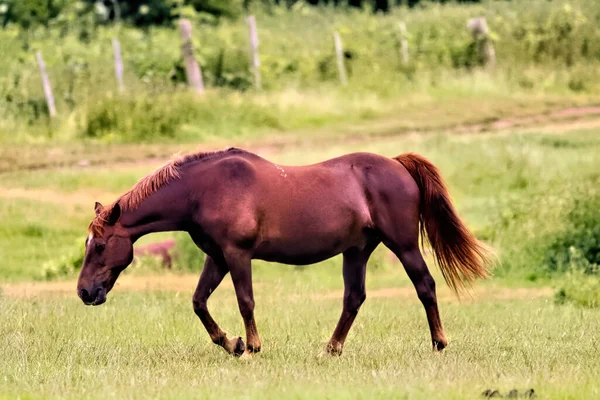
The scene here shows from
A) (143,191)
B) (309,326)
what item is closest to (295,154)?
(309,326)

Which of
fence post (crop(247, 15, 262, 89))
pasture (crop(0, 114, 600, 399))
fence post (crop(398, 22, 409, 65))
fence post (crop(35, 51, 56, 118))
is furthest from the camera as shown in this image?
fence post (crop(398, 22, 409, 65))

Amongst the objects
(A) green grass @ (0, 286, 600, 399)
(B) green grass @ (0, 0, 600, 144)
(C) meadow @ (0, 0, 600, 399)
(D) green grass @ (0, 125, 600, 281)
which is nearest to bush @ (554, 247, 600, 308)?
(C) meadow @ (0, 0, 600, 399)

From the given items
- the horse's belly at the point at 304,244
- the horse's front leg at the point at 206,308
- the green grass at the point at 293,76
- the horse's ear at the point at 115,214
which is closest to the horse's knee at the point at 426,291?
the horse's belly at the point at 304,244

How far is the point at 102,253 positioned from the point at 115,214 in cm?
31

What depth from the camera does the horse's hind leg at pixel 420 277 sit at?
9.51 meters

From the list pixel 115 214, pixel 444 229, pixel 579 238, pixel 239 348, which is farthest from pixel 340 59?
pixel 239 348

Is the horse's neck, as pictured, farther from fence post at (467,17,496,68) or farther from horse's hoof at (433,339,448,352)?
fence post at (467,17,496,68)

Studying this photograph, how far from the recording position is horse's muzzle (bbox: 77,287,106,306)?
9125 mm

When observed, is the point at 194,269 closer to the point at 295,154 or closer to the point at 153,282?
the point at 153,282

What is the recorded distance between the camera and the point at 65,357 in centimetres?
904

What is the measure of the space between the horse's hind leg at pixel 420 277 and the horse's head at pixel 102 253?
2.05 m

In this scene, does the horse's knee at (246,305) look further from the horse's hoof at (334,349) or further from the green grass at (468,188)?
the green grass at (468,188)

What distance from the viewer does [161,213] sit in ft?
30.1

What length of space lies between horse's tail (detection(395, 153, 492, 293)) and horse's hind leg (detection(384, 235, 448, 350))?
0.31 metres
